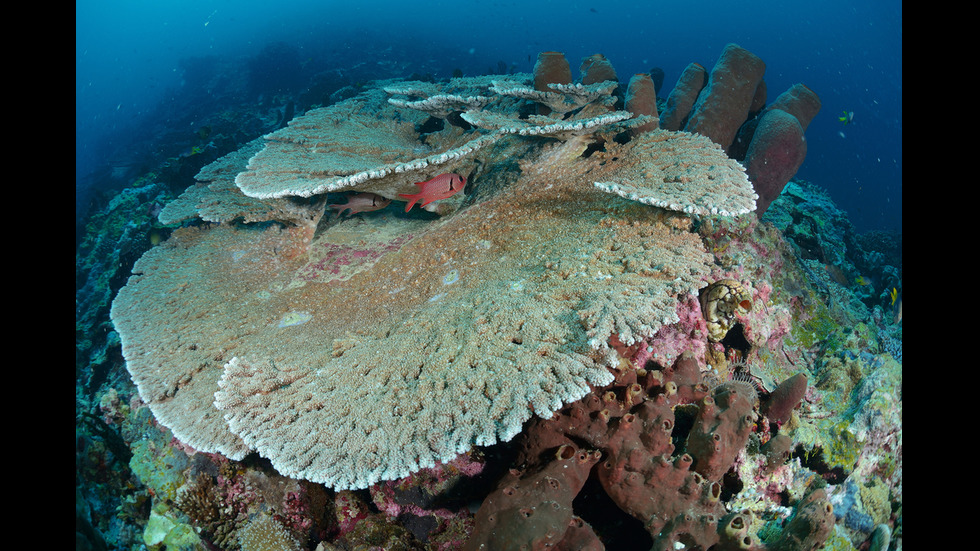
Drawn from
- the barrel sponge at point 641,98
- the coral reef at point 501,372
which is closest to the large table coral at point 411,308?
the coral reef at point 501,372

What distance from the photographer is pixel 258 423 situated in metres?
2.31

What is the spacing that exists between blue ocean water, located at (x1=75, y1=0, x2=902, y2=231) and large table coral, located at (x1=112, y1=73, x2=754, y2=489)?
1282 cm

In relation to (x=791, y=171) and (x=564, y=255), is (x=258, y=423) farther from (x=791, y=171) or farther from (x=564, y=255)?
(x=791, y=171)

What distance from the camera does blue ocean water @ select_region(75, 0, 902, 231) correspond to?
25203 millimetres

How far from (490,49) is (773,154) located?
148 ft

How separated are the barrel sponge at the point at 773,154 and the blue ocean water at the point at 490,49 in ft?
54.4

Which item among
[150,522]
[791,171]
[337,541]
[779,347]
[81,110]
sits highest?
[791,171]

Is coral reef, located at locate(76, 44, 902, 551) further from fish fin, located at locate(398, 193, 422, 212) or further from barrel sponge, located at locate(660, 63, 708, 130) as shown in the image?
barrel sponge, located at locate(660, 63, 708, 130)

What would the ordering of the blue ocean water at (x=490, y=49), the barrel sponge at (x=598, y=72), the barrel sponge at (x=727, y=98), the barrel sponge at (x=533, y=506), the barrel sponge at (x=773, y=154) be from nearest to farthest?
the barrel sponge at (x=533, y=506), the barrel sponge at (x=773, y=154), the barrel sponge at (x=727, y=98), the barrel sponge at (x=598, y=72), the blue ocean water at (x=490, y=49)

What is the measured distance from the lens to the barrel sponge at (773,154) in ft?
17.8

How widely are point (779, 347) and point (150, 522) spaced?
5.39 meters

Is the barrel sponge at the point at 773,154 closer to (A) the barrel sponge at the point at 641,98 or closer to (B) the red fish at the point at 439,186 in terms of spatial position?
(A) the barrel sponge at the point at 641,98

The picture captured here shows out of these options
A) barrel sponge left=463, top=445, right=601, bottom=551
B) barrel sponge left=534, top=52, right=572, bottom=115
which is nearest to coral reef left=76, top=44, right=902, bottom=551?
barrel sponge left=463, top=445, right=601, bottom=551

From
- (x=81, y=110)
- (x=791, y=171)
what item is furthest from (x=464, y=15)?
(x=791, y=171)
